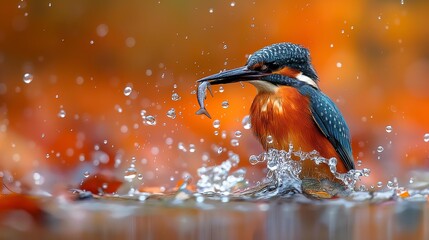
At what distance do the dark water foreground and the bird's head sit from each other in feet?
1.83

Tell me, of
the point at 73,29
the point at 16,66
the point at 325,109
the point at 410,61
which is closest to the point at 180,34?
the point at 73,29

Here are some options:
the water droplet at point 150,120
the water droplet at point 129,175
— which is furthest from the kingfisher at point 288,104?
the water droplet at point 150,120

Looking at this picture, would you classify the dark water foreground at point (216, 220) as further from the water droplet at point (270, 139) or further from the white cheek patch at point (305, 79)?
the white cheek patch at point (305, 79)

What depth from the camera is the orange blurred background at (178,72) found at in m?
4.27

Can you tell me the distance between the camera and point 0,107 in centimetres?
447

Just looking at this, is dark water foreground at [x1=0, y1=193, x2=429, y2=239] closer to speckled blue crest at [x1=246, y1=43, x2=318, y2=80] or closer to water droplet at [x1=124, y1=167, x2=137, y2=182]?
speckled blue crest at [x1=246, y1=43, x2=318, y2=80]

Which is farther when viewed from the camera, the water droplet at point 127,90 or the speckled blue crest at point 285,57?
the water droplet at point 127,90

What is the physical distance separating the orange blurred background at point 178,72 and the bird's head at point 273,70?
1759 millimetres

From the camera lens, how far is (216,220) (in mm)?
1693

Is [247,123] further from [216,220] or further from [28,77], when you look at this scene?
[28,77]

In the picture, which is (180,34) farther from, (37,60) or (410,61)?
(410,61)

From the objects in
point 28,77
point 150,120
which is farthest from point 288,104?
point 28,77

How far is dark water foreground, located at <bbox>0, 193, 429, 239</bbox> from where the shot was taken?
1594 mm

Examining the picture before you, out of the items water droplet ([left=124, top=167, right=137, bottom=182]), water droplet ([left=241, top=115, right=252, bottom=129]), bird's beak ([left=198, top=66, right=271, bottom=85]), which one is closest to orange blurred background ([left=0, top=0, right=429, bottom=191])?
water droplet ([left=124, top=167, right=137, bottom=182])
